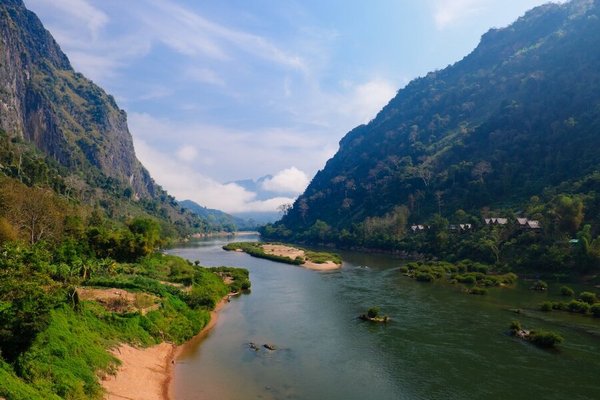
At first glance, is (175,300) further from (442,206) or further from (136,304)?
(442,206)

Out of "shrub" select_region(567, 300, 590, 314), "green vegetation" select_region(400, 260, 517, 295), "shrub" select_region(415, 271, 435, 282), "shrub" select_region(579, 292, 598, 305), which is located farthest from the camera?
"shrub" select_region(415, 271, 435, 282)

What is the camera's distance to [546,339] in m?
46.0

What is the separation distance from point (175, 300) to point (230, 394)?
23979 millimetres

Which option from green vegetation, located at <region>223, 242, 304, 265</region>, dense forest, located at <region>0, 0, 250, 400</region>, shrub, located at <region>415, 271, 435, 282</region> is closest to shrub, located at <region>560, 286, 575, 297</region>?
shrub, located at <region>415, 271, 435, 282</region>

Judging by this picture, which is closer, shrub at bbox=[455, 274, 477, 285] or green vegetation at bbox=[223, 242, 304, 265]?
shrub at bbox=[455, 274, 477, 285]

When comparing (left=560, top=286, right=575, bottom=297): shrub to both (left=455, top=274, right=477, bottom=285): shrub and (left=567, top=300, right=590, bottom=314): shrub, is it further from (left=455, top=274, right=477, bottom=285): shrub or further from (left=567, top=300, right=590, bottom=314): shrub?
(left=455, top=274, right=477, bottom=285): shrub

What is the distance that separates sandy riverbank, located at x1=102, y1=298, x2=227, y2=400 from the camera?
32.1 m

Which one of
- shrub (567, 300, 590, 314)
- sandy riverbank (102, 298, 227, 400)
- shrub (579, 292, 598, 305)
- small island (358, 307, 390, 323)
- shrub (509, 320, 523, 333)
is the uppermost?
shrub (579, 292, 598, 305)

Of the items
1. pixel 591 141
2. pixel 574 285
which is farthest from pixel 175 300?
pixel 591 141

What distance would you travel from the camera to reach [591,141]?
14775 cm

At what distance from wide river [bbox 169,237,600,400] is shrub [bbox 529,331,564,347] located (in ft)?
3.18

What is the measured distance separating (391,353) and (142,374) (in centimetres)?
2540

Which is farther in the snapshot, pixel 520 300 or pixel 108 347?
pixel 520 300

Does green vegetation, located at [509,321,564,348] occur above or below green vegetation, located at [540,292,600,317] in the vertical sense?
below
